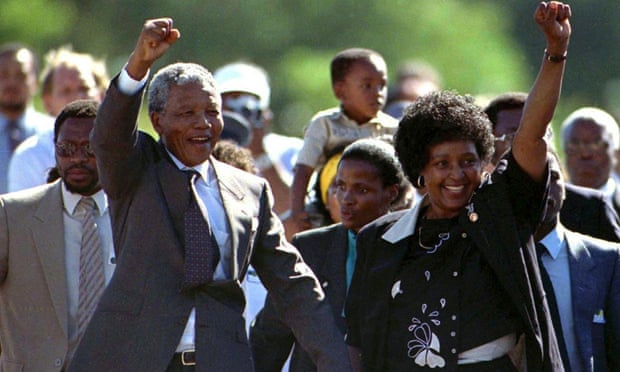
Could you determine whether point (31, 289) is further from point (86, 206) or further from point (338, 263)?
point (338, 263)

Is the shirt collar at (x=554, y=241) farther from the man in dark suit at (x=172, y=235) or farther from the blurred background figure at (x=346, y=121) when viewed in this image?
the blurred background figure at (x=346, y=121)

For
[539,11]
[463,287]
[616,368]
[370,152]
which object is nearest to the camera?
[539,11]

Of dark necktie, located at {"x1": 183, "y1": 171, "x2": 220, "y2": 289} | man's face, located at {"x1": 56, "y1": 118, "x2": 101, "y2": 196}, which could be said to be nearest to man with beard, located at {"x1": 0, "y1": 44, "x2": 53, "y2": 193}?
man's face, located at {"x1": 56, "y1": 118, "x2": 101, "y2": 196}

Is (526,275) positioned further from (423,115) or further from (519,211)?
(423,115)

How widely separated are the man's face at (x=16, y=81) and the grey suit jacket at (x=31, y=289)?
14.7ft

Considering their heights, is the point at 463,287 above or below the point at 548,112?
below

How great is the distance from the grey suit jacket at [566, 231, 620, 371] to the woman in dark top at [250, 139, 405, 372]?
118 cm

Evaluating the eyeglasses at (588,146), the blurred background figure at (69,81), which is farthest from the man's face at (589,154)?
the blurred background figure at (69,81)

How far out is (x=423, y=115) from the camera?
8078mm

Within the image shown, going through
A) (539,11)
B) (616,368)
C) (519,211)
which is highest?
(539,11)

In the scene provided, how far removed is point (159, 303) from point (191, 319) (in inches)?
6.3

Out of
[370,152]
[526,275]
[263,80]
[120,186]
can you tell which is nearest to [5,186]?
A: [263,80]

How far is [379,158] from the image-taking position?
9289 millimetres

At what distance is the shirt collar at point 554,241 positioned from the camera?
8.46m
